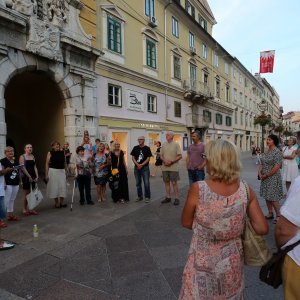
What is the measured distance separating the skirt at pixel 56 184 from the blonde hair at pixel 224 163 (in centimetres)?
625

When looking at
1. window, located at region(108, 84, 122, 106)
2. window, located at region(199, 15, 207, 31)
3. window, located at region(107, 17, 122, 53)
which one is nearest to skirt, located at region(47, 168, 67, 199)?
window, located at region(108, 84, 122, 106)

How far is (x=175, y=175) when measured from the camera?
26.3ft

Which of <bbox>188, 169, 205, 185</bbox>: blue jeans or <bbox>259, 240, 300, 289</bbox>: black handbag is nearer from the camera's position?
<bbox>259, 240, 300, 289</bbox>: black handbag

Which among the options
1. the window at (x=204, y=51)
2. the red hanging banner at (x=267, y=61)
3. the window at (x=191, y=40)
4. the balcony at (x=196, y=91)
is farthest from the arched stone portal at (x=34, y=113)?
the window at (x=204, y=51)

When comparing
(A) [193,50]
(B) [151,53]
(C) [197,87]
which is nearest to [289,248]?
(B) [151,53]

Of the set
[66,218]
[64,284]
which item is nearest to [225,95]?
[66,218]

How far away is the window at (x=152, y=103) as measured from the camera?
19438 millimetres

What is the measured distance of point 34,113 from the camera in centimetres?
1586

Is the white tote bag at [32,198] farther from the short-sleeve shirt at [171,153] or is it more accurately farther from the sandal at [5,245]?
the short-sleeve shirt at [171,153]

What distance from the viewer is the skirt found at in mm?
7543

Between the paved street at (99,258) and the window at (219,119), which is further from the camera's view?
the window at (219,119)

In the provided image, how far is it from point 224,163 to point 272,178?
442 cm

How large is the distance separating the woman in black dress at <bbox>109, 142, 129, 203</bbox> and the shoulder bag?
6.30 meters

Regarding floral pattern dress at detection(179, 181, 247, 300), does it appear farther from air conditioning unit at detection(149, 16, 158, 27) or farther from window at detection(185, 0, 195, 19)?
window at detection(185, 0, 195, 19)
